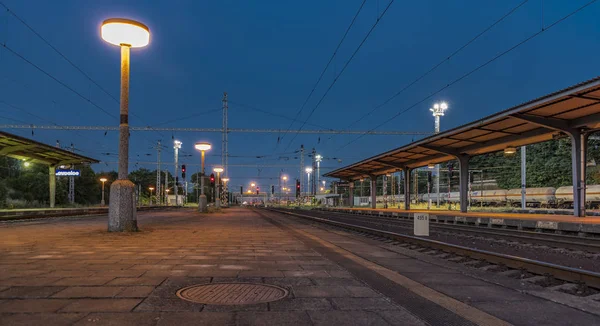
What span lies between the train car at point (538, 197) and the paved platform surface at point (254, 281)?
41816 millimetres

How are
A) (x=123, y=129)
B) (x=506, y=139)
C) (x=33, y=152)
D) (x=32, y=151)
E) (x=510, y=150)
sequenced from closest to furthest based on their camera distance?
(x=123, y=129)
(x=506, y=139)
(x=510, y=150)
(x=32, y=151)
(x=33, y=152)

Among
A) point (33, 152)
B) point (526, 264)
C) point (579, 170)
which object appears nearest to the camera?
point (526, 264)

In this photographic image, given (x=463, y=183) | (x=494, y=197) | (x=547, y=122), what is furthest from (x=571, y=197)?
(x=547, y=122)

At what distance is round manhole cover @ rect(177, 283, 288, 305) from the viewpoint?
17.1 feet

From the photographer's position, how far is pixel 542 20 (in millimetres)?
14125

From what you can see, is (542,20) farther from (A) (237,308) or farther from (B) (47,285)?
(B) (47,285)

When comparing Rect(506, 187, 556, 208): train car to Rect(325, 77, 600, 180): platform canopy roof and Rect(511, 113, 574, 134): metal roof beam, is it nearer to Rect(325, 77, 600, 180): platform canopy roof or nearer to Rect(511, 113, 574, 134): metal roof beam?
Rect(325, 77, 600, 180): platform canopy roof

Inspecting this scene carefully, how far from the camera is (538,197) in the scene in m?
46.7

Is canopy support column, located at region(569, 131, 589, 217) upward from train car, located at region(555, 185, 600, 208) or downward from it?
upward

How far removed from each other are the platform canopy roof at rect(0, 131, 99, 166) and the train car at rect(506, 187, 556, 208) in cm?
4307

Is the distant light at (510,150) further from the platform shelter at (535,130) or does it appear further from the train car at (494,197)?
the train car at (494,197)

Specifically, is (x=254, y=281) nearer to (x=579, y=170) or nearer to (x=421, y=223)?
(x=421, y=223)

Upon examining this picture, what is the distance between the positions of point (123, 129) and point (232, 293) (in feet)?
34.8

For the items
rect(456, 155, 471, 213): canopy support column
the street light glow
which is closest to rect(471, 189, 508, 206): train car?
rect(456, 155, 471, 213): canopy support column
